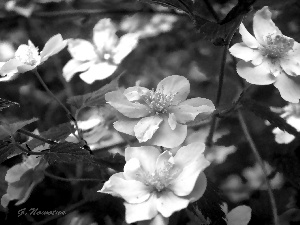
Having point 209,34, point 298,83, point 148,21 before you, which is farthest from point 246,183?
point 148,21

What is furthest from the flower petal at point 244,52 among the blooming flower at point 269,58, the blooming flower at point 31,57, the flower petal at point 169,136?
the blooming flower at point 31,57

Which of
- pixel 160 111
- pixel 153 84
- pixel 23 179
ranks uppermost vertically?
pixel 160 111

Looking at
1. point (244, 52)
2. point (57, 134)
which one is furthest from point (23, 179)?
point (244, 52)

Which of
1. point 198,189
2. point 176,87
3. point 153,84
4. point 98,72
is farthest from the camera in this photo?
point 153,84

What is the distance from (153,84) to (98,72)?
24 centimetres

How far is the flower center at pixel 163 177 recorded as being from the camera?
46cm

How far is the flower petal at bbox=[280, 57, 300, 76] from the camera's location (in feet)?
1.74

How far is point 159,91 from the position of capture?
1.77 feet

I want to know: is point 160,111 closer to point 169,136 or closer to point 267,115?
point 169,136

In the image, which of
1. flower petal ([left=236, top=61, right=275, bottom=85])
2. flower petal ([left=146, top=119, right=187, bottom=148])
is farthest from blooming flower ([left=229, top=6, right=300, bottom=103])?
flower petal ([left=146, top=119, right=187, bottom=148])

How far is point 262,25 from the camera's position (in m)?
0.58

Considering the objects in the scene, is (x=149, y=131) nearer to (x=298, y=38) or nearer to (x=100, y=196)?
(x=100, y=196)

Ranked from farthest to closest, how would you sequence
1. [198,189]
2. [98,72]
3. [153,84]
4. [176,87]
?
1. [153,84]
2. [98,72]
3. [176,87]
4. [198,189]

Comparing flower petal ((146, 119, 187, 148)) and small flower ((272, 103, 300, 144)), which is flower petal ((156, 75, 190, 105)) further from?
small flower ((272, 103, 300, 144))
